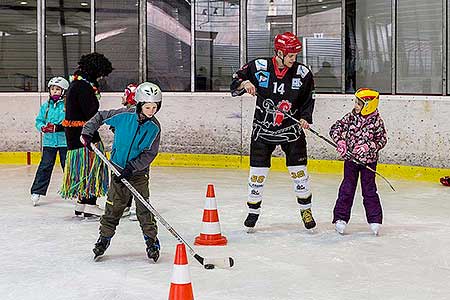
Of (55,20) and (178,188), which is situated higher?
(55,20)

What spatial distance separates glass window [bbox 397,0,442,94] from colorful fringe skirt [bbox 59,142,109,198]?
13.3 ft

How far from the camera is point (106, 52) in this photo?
383 inches

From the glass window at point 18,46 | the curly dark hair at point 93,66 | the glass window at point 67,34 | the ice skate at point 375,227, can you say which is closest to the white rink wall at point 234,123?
the glass window at point 18,46

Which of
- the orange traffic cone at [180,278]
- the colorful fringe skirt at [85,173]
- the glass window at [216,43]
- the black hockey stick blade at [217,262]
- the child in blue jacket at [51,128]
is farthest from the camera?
the glass window at [216,43]

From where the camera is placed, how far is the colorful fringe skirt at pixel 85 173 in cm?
514

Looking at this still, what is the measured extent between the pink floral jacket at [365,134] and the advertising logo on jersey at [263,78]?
541 mm

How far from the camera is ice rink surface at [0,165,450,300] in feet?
11.3

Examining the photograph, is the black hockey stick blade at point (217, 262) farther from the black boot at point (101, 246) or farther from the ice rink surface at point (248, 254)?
the black boot at point (101, 246)

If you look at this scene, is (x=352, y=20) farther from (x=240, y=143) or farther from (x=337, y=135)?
(x=337, y=135)

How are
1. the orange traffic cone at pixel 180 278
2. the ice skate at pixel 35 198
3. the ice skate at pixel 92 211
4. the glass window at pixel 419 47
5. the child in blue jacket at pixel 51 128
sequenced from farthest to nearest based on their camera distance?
the glass window at pixel 419 47
the ice skate at pixel 35 198
the child in blue jacket at pixel 51 128
the ice skate at pixel 92 211
the orange traffic cone at pixel 180 278

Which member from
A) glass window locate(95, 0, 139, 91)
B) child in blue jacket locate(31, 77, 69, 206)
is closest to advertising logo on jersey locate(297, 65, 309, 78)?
child in blue jacket locate(31, 77, 69, 206)

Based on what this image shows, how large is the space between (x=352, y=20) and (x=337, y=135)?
14.4 feet

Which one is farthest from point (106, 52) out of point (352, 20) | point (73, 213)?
point (73, 213)

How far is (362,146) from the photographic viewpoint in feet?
15.0
